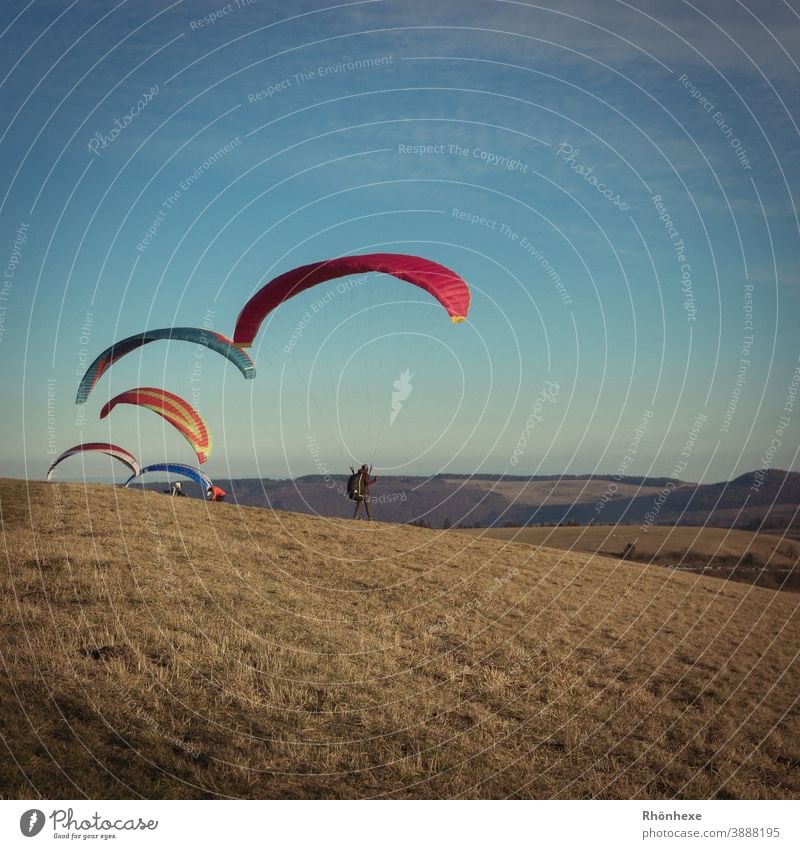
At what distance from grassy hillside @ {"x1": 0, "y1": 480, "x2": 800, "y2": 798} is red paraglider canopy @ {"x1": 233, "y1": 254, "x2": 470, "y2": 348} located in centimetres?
691

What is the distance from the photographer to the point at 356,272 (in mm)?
19250

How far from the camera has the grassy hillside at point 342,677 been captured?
33.3 feet

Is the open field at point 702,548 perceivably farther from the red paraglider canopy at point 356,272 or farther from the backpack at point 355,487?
the red paraglider canopy at point 356,272

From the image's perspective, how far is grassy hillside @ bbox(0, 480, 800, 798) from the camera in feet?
33.3

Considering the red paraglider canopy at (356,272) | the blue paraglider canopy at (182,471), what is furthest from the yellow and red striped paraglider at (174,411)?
the red paraglider canopy at (356,272)

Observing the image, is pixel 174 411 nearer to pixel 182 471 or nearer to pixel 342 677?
pixel 182 471

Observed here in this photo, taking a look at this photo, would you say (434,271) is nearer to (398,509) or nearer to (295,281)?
(295,281)

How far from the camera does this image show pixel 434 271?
764 inches

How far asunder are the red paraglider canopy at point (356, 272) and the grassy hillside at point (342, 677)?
272 inches

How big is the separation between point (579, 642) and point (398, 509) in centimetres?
16254

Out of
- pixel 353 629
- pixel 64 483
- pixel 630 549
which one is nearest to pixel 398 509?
pixel 630 549
